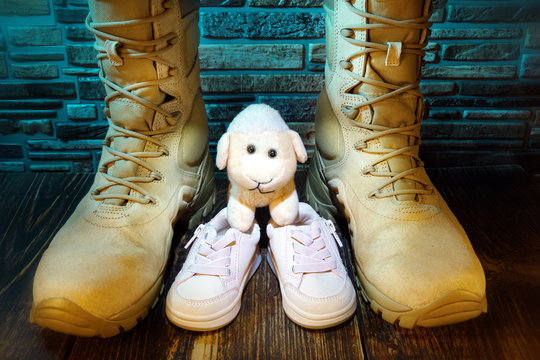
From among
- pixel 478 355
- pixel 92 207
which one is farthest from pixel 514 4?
pixel 92 207

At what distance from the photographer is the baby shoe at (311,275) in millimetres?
654

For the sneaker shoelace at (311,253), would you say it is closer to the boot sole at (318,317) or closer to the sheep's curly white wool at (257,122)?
the boot sole at (318,317)

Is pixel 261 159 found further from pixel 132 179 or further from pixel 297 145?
pixel 132 179

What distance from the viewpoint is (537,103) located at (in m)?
1.14

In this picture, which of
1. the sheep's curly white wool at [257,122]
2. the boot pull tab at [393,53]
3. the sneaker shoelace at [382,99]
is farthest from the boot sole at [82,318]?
the boot pull tab at [393,53]

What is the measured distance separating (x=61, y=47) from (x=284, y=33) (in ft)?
1.60

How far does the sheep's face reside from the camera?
71cm

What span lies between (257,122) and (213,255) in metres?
0.21

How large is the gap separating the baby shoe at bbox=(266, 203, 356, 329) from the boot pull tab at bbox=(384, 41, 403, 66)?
27 centimetres

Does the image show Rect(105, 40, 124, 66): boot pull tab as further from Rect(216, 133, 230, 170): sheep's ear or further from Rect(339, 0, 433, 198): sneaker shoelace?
Rect(339, 0, 433, 198): sneaker shoelace

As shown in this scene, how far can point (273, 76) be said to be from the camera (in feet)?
3.54

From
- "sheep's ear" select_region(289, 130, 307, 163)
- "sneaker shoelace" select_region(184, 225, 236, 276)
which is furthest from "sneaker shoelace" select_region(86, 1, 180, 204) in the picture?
"sheep's ear" select_region(289, 130, 307, 163)

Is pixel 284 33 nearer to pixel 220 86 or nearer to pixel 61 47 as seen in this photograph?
pixel 220 86

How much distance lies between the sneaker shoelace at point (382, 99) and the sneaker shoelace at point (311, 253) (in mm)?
112
